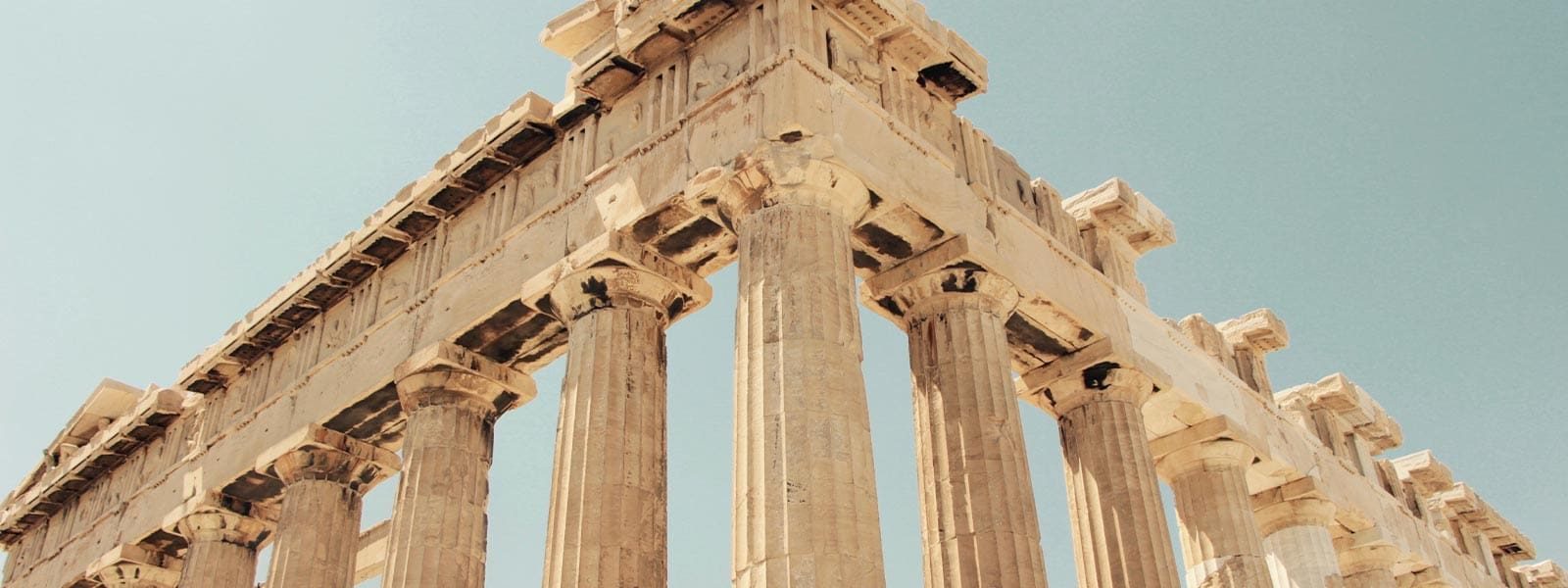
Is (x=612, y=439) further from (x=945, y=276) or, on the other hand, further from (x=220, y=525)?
(x=220, y=525)

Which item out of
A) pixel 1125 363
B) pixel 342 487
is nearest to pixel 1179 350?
pixel 1125 363

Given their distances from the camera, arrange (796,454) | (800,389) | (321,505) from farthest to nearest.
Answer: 1. (321,505)
2. (800,389)
3. (796,454)

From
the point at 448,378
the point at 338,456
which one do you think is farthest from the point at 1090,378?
the point at 338,456

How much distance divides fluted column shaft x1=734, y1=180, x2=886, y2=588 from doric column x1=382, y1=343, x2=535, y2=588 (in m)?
6.12

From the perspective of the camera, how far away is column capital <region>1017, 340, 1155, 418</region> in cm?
2225

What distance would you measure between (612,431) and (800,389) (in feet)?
11.2

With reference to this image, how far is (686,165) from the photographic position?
1866cm

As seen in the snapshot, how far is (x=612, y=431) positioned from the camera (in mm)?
17750

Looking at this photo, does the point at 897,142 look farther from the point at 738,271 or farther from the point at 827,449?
the point at 827,449

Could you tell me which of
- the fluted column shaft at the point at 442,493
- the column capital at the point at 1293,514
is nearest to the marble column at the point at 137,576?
the fluted column shaft at the point at 442,493

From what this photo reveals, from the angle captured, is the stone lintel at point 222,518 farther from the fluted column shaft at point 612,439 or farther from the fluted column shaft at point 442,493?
the fluted column shaft at point 612,439

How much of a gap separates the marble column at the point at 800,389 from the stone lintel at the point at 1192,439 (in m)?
9.91

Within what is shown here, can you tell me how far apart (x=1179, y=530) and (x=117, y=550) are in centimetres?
2010

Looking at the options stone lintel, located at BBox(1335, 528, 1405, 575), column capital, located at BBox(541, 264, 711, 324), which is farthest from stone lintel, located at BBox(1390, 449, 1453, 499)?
column capital, located at BBox(541, 264, 711, 324)
